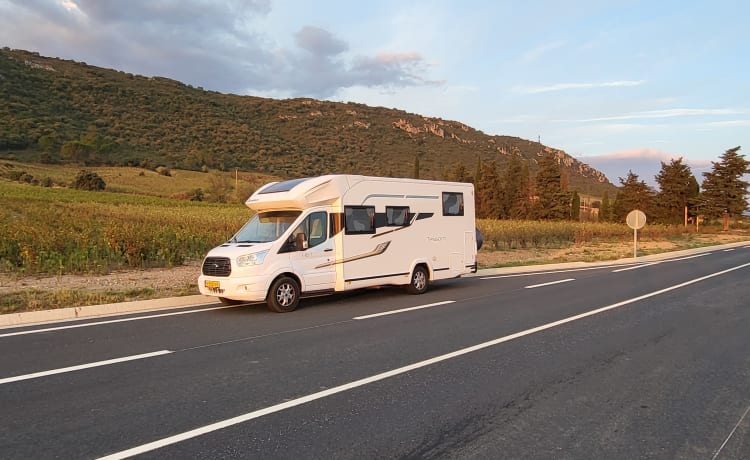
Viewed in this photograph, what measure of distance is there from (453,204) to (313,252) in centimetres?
499

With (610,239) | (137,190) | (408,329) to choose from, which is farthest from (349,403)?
(137,190)

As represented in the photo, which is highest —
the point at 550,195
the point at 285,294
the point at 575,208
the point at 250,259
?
the point at 550,195

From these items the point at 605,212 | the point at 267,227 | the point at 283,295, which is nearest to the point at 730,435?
the point at 283,295

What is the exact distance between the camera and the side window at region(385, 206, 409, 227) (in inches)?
530

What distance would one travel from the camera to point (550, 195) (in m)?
68.4

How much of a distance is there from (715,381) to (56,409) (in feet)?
23.4

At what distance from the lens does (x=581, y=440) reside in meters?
4.57

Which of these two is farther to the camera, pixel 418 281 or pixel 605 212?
pixel 605 212

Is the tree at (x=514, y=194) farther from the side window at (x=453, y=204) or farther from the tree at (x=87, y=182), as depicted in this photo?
the side window at (x=453, y=204)

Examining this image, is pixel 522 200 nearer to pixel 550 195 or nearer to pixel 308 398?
pixel 550 195

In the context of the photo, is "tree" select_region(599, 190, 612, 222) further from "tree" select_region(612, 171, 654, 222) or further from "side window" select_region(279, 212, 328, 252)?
"side window" select_region(279, 212, 328, 252)

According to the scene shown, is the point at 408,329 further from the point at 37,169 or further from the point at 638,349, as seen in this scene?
the point at 37,169

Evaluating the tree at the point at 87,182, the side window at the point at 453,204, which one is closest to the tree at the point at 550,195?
the tree at the point at 87,182

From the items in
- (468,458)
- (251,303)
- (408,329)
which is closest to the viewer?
(468,458)
